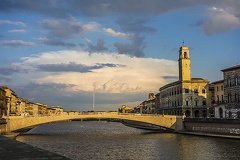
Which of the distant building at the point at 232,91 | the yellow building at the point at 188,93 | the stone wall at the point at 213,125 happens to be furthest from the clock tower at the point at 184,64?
the distant building at the point at 232,91

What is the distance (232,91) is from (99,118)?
30.0 m

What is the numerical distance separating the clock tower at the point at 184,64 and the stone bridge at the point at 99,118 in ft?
94.8

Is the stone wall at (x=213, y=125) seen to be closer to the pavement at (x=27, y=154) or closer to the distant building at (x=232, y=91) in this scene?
the distant building at (x=232, y=91)

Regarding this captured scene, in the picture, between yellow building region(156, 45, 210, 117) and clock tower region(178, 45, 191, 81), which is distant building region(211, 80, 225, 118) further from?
clock tower region(178, 45, 191, 81)

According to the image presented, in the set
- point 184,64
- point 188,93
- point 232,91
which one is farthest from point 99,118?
point 184,64

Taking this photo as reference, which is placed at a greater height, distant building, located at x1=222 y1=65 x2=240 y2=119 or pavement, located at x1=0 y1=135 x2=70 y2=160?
distant building, located at x1=222 y1=65 x2=240 y2=119

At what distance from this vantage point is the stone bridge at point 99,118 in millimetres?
70344

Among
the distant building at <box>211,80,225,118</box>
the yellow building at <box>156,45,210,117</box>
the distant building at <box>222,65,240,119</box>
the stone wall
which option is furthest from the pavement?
the yellow building at <box>156,45,210,117</box>

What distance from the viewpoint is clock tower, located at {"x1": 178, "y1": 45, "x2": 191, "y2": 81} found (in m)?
105

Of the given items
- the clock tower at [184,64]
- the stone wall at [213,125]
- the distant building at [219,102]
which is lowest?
the stone wall at [213,125]

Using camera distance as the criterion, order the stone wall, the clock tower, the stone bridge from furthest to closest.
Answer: the clock tower → the stone bridge → the stone wall

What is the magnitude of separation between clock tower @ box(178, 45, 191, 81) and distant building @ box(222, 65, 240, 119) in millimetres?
31286

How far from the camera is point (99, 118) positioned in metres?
76.9

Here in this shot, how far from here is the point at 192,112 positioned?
338 feet
